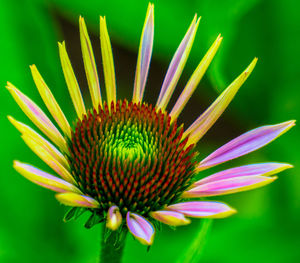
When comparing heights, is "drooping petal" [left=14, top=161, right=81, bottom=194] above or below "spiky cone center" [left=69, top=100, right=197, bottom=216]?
below

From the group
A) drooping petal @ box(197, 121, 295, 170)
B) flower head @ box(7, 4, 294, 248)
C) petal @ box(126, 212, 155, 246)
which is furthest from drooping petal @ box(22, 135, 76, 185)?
drooping petal @ box(197, 121, 295, 170)

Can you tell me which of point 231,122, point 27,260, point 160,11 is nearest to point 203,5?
point 160,11

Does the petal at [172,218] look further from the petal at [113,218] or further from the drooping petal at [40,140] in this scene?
the drooping petal at [40,140]

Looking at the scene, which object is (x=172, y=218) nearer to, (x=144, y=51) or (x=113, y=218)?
(x=113, y=218)

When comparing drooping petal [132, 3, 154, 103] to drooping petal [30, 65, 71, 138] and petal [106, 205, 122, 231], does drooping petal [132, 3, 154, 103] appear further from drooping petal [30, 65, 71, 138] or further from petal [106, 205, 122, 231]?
petal [106, 205, 122, 231]

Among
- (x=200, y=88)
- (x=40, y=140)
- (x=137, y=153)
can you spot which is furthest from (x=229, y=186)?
(x=200, y=88)

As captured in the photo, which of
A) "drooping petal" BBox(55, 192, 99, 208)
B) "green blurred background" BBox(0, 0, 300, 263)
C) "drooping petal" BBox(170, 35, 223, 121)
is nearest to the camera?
"drooping petal" BBox(55, 192, 99, 208)

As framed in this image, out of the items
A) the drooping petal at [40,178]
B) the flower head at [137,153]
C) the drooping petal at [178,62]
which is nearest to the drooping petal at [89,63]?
the flower head at [137,153]
